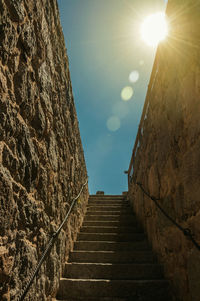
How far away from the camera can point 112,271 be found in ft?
7.66

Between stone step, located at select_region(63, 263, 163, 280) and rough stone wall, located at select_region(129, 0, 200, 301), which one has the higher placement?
rough stone wall, located at select_region(129, 0, 200, 301)

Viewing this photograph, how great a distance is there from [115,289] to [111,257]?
0.55 metres

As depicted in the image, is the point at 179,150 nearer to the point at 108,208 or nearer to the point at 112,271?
the point at 112,271

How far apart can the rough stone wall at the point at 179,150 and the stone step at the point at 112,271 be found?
190 mm

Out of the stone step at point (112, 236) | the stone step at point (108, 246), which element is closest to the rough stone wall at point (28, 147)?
the stone step at point (108, 246)

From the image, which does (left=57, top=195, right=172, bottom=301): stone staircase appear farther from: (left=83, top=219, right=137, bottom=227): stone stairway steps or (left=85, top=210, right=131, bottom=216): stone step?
(left=85, top=210, right=131, bottom=216): stone step

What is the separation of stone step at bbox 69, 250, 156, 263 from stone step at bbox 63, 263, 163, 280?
0.65ft

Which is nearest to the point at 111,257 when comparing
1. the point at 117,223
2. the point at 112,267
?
the point at 112,267

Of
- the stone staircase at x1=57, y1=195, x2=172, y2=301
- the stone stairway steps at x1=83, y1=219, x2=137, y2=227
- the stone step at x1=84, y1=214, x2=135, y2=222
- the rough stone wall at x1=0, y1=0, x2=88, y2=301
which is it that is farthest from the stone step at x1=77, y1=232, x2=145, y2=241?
the rough stone wall at x1=0, y1=0, x2=88, y2=301

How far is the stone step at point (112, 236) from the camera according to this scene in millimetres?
3168

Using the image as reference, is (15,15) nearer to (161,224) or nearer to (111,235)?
(161,224)

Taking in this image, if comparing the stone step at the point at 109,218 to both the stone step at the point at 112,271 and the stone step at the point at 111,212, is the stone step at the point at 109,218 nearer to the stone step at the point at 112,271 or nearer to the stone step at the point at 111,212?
Result: the stone step at the point at 111,212

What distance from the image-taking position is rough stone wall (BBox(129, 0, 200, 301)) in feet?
5.16

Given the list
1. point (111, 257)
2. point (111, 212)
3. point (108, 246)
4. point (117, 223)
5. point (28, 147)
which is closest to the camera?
point (28, 147)
